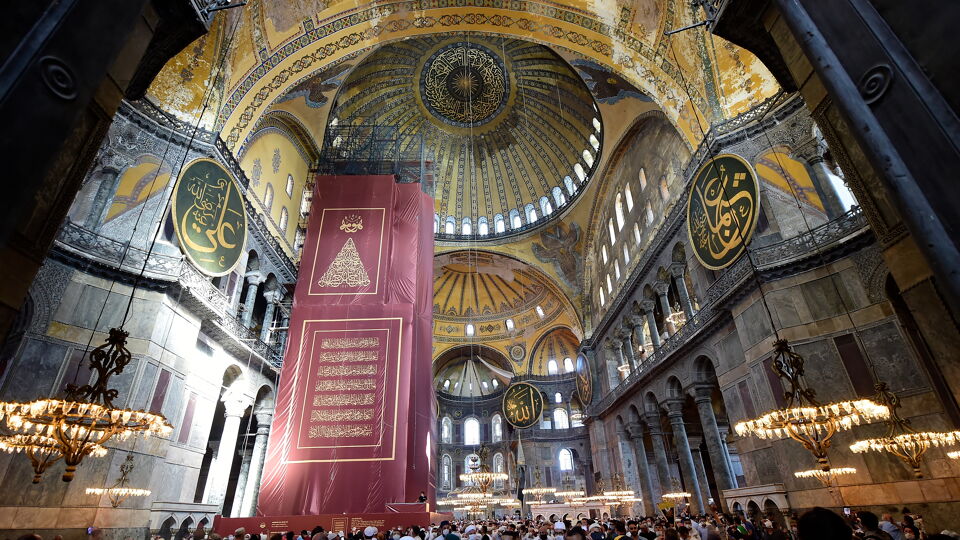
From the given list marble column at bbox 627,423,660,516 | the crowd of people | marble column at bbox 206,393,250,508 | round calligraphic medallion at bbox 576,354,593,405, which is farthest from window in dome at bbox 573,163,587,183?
marble column at bbox 206,393,250,508

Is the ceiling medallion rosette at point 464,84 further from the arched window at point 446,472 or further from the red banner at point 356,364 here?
the arched window at point 446,472

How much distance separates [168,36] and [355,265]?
7.86 metres

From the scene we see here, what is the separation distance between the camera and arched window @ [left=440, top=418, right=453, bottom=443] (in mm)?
25891

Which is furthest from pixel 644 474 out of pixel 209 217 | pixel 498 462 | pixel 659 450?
pixel 209 217

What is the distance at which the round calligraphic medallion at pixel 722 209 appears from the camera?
7531 millimetres

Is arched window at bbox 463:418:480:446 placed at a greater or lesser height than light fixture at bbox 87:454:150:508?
greater

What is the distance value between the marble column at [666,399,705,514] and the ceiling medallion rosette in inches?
544

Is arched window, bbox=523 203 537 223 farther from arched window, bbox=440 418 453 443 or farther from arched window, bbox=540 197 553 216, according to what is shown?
arched window, bbox=440 418 453 443

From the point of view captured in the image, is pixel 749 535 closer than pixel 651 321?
Yes

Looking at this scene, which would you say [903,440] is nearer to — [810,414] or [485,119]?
[810,414]

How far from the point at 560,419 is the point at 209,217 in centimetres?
1991

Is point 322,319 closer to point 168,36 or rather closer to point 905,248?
point 168,36

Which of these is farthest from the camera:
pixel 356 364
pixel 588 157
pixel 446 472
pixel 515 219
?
pixel 446 472

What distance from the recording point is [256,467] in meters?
11.5
